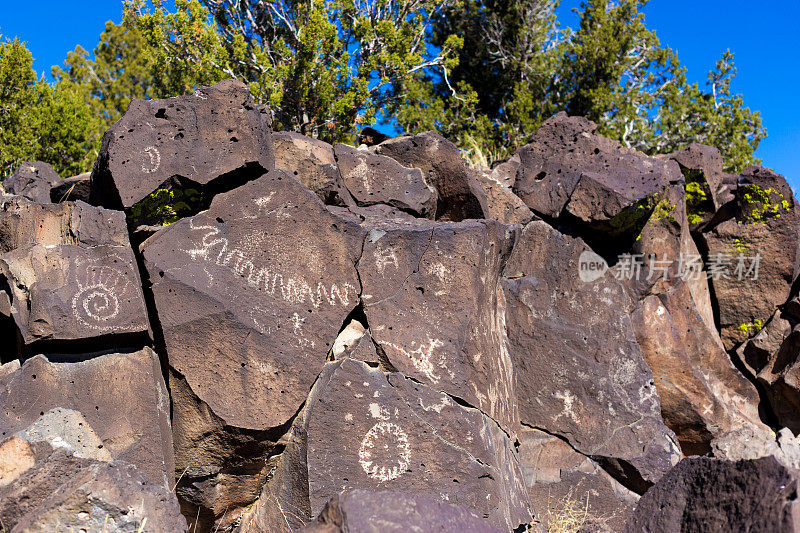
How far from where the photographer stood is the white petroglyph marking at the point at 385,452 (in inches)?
158

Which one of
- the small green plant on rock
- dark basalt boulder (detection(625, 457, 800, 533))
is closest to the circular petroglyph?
the small green plant on rock

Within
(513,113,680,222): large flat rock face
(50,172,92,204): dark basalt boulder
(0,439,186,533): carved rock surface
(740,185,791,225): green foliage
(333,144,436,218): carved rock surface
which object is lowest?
(0,439,186,533): carved rock surface

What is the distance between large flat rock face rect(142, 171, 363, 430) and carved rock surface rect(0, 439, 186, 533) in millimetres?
988

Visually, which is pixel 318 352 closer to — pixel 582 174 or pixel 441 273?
pixel 441 273

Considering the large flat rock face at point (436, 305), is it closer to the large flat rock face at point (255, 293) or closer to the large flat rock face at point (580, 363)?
the large flat rock face at point (255, 293)

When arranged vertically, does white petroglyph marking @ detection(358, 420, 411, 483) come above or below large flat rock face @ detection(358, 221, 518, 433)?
below

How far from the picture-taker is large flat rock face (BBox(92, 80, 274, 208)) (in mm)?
4660

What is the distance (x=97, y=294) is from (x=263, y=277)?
0.99 metres

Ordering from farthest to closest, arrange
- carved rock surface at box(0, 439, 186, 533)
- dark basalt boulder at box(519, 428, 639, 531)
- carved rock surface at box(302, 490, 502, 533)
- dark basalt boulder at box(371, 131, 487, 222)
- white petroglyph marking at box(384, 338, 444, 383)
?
dark basalt boulder at box(371, 131, 487, 222) < dark basalt boulder at box(519, 428, 639, 531) < white petroglyph marking at box(384, 338, 444, 383) < carved rock surface at box(0, 439, 186, 533) < carved rock surface at box(302, 490, 502, 533)

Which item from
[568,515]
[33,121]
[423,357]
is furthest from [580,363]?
[33,121]

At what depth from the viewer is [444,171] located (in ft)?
19.1

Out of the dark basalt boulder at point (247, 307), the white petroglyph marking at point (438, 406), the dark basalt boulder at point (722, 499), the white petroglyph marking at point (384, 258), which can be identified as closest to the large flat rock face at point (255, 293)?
the dark basalt boulder at point (247, 307)

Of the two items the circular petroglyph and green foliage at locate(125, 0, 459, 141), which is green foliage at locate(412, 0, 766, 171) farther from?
the circular petroglyph

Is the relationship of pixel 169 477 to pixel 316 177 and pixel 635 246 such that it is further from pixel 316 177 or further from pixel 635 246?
pixel 635 246
